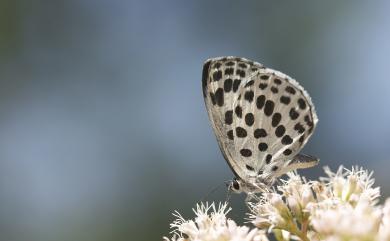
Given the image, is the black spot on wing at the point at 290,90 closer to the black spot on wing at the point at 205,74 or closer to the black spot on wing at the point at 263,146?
the black spot on wing at the point at 263,146

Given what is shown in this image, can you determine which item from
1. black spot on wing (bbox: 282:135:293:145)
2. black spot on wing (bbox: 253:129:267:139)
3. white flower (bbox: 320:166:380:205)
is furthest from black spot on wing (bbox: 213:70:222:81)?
white flower (bbox: 320:166:380:205)

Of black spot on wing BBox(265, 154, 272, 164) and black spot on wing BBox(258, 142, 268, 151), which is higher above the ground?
black spot on wing BBox(258, 142, 268, 151)

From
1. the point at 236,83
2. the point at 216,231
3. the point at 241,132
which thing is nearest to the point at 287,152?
the point at 241,132

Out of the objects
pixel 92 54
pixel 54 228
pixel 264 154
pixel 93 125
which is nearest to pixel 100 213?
pixel 54 228

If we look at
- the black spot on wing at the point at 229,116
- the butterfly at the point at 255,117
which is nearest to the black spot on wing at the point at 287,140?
the butterfly at the point at 255,117

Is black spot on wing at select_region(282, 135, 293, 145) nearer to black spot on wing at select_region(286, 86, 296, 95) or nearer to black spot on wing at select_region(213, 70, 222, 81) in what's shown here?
black spot on wing at select_region(286, 86, 296, 95)

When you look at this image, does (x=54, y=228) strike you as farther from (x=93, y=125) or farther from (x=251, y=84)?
(x=251, y=84)

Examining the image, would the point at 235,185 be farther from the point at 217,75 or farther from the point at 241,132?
the point at 217,75
